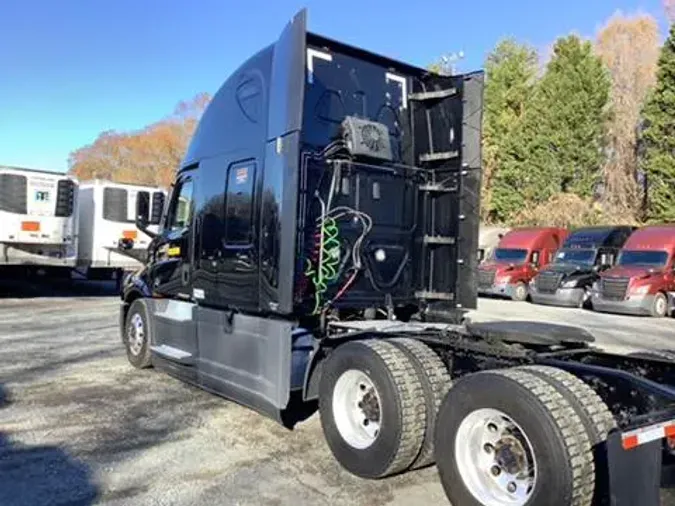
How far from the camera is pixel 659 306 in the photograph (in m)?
18.6

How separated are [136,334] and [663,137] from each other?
29.1m

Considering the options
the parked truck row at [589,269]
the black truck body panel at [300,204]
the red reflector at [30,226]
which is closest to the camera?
the black truck body panel at [300,204]

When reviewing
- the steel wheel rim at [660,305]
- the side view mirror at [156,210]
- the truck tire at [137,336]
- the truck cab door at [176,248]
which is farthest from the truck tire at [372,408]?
the steel wheel rim at [660,305]

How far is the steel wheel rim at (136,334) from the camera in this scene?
8.29 m

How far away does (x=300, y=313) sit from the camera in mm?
5781

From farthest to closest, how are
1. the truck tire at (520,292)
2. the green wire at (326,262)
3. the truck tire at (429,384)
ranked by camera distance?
the truck tire at (520,292), the green wire at (326,262), the truck tire at (429,384)

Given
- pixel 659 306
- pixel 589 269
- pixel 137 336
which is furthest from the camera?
pixel 589 269

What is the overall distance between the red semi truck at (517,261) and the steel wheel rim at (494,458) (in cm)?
1946

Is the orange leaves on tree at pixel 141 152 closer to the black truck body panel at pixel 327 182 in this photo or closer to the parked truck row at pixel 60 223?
the parked truck row at pixel 60 223

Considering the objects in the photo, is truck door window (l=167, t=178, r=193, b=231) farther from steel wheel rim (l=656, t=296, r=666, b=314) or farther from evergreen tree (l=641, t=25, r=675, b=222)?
evergreen tree (l=641, t=25, r=675, b=222)

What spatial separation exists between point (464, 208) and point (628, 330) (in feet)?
33.6

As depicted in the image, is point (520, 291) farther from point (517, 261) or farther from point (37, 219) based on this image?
point (37, 219)

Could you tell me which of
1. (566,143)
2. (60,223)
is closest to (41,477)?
(60,223)

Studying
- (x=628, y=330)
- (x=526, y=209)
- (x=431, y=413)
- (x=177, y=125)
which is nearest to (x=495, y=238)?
(x=526, y=209)
